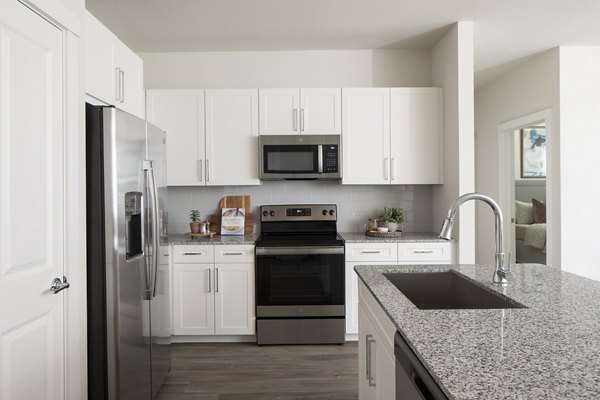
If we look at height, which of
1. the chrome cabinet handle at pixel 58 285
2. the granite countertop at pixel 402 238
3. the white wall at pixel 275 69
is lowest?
the chrome cabinet handle at pixel 58 285

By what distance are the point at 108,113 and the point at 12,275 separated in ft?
2.79

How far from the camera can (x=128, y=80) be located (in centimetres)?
258

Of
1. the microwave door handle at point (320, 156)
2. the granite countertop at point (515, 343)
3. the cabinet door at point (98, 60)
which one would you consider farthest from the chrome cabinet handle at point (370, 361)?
the microwave door handle at point (320, 156)

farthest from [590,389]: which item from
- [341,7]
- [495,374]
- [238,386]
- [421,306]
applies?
[341,7]

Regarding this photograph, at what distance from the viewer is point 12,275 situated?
4.74 ft

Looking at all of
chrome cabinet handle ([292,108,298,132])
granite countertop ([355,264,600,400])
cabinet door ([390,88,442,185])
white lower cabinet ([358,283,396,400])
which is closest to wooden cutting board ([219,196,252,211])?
chrome cabinet handle ([292,108,298,132])

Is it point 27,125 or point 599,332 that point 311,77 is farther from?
point 599,332

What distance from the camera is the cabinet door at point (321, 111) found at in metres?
3.59

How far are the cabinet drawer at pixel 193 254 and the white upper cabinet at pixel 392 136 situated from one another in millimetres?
1332

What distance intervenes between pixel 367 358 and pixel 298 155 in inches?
84.7

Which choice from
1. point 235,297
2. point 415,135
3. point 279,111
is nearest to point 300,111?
point 279,111

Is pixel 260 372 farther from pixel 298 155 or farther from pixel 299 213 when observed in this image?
pixel 298 155

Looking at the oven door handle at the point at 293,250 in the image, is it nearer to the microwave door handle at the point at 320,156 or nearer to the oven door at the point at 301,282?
the oven door at the point at 301,282

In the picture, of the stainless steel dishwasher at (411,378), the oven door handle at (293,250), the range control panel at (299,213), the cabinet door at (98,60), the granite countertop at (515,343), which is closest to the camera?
the granite countertop at (515,343)
